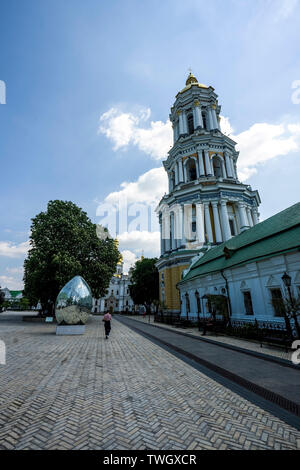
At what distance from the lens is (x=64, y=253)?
2416 centimetres

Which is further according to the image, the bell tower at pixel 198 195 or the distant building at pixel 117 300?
the distant building at pixel 117 300

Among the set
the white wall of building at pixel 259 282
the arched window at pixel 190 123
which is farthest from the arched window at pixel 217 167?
the white wall of building at pixel 259 282

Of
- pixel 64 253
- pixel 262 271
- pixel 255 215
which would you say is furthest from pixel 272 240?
pixel 255 215

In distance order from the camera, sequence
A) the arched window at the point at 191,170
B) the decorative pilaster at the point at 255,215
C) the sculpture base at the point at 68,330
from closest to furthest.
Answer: the sculpture base at the point at 68,330 → the decorative pilaster at the point at 255,215 → the arched window at the point at 191,170

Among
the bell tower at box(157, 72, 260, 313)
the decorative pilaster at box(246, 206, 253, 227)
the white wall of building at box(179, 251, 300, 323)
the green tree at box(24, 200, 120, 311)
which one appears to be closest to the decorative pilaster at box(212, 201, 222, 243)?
the bell tower at box(157, 72, 260, 313)

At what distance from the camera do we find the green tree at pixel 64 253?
23736mm

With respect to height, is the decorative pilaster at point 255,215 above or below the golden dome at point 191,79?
below

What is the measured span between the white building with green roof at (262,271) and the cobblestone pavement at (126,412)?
29.4ft

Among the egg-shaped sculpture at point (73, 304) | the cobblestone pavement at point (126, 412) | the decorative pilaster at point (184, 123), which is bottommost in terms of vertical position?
the cobblestone pavement at point (126, 412)

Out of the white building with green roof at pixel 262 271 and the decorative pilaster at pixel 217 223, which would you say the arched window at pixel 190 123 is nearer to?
the decorative pilaster at pixel 217 223

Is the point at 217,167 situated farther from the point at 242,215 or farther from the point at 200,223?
the point at 200,223

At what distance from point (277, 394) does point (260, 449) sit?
238 cm

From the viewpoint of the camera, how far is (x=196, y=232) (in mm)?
35938

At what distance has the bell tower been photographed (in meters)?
34.9
